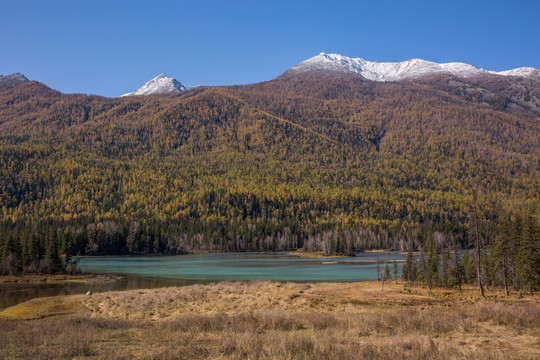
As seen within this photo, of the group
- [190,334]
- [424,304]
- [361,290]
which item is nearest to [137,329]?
[190,334]

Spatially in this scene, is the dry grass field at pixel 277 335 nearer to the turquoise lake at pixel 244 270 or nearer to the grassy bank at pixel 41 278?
the turquoise lake at pixel 244 270

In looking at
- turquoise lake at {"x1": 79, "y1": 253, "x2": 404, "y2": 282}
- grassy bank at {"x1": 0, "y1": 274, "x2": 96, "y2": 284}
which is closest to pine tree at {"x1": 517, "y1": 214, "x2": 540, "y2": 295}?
turquoise lake at {"x1": 79, "y1": 253, "x2": 404, "y2": 282}

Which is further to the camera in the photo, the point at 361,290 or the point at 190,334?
the point at 361,290

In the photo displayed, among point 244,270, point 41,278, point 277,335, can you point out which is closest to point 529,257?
point 277,335

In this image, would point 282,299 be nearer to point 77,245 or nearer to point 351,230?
point 77,245

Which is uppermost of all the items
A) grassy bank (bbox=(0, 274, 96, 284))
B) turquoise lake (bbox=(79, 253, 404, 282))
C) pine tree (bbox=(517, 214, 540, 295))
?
pine tree (bbox=(517, 214, 540, 295))

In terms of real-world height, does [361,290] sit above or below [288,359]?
below

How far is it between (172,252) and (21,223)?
7148cm

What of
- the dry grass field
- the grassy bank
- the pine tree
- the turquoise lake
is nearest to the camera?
the dry grass field

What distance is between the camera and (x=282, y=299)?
130ft

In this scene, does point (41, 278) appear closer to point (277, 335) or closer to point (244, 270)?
point (244, 270)

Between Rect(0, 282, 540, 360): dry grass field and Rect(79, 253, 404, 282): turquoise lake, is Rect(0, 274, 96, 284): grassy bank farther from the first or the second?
Rect(0, 282, 540, 360): dry grass field

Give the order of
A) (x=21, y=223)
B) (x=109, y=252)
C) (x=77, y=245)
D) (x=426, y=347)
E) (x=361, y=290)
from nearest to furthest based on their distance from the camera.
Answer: (x=426, y=347) → (x=361, y=290) → (x=77, y=245) → (x=109, y=252) → (x=21, y=223)

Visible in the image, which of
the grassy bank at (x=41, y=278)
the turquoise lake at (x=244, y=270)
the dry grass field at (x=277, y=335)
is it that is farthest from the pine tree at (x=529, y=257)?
the grassy bank at (x=41, y=278)
